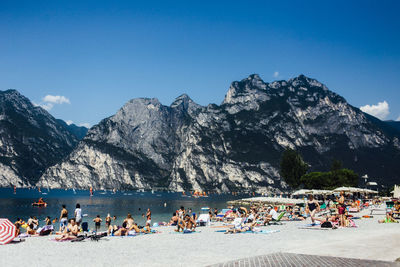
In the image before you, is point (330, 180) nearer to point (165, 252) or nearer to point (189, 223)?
Answer: point (189, 223)

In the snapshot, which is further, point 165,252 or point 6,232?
point 6,232

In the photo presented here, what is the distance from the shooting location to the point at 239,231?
22.1 meters

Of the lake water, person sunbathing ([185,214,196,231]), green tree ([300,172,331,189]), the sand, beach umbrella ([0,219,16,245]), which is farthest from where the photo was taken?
green tree ([300,172,331,189])

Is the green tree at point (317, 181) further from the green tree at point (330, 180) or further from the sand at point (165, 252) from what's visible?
the sand at point (165, 252)

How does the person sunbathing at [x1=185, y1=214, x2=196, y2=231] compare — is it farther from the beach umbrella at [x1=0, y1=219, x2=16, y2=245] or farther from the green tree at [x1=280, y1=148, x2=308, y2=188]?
the green tree at [x1=280, y1=148, x2=308, y2=188]

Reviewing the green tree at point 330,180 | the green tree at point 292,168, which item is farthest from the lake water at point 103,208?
the green tree at point 330,180

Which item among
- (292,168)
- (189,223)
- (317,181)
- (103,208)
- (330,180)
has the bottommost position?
(103,208)

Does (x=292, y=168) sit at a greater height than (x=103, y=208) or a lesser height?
greater

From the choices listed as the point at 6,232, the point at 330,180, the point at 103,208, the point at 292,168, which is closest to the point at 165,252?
the point at 6,232

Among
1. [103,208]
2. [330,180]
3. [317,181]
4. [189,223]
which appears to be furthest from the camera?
[317,181]

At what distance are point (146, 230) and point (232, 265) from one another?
1424cm

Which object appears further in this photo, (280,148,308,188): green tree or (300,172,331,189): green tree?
(280,148,308,188): green tree

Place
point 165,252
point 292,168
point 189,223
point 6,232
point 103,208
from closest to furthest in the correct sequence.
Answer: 1. point 165,252
2. point 6,232
3. point 189,223
4. point 103,208
5. point 292,168

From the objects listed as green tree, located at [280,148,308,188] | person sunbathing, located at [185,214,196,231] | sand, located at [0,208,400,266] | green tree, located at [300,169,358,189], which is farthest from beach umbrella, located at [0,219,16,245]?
green tree, located at [300,169,358,189]
